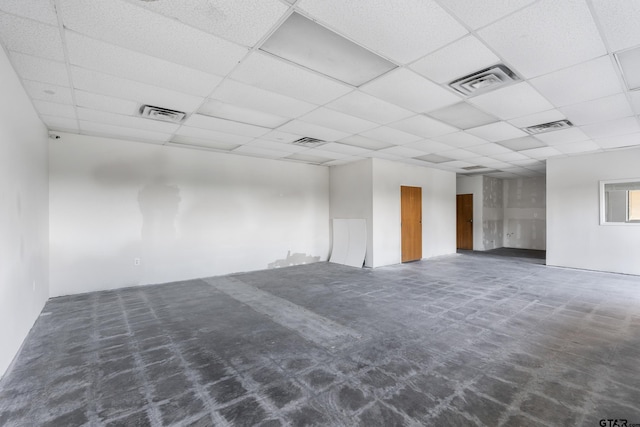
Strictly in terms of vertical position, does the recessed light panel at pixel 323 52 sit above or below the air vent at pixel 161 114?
above

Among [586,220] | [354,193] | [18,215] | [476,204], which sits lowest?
[586,220]

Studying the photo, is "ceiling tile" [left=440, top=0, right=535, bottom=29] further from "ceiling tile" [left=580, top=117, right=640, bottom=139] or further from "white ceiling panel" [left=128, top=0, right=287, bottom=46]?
"ceiling tile" [left=580, top=117, right=640, bottom=139]

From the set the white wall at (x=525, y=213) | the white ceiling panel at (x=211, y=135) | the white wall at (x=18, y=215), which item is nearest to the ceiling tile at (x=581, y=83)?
the white ceiling panel at (x=211, y=135)

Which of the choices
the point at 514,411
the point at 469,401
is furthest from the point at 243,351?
the point at 514,411

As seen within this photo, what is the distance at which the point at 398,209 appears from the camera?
23.7 ft

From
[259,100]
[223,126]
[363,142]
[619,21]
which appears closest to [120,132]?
[223,126]

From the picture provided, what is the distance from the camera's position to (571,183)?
6.36 metres

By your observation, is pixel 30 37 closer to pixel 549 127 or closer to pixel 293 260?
pixel 293 260

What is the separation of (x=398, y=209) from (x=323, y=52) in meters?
5.37

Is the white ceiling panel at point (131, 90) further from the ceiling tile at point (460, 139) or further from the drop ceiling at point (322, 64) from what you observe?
the ceiling tile at point (460, 139)

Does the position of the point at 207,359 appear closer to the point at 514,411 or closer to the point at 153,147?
the point at 514,411

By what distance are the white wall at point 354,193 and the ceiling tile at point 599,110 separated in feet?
11.9

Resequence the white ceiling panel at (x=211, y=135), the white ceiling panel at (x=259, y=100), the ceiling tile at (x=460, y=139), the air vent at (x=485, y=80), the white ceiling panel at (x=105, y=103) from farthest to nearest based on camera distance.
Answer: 1. the ceiling tile at (x=460, y=139)
2. the white ceiling panel at (x=211, y=135)
3. the white ceiling panel at (x=105, y=103)
4. the white ceiling panel at (x=259, y=100)
5. the air vent at (x=485, y=80)

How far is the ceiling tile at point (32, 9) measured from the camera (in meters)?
1.77
